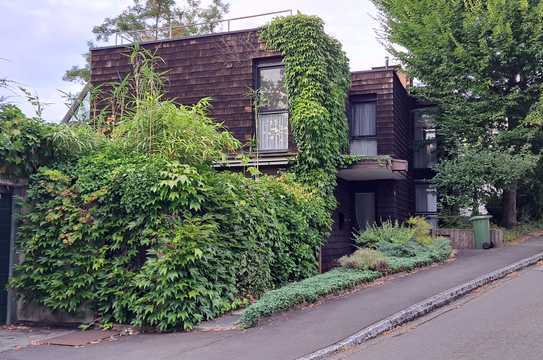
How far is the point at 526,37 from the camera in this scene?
1903 centimetres

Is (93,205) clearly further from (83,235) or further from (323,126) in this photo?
(323,126)

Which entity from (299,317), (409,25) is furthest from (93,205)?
(409,25)

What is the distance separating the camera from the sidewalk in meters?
7.23

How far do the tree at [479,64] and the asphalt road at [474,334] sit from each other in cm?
1040

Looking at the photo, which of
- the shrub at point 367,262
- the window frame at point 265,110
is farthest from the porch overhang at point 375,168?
the shrub at point 367,262

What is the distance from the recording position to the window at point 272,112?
15.3 m

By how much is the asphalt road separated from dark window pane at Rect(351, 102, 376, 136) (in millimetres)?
9816

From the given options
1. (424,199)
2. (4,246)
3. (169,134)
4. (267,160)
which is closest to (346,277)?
(169,134)

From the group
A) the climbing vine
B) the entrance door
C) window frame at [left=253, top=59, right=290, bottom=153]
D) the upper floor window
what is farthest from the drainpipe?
the upper floor window

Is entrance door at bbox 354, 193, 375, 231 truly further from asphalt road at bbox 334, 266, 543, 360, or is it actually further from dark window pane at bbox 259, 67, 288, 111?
asphalt road at bbox 334, 266, 543, 360

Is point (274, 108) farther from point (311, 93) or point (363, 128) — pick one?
point (363, 128)

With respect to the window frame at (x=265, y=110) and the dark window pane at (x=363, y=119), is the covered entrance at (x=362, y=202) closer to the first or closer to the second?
the dark window pane at (x=363, y=119)

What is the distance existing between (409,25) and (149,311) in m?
15.4

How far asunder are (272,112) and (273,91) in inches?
23.5
